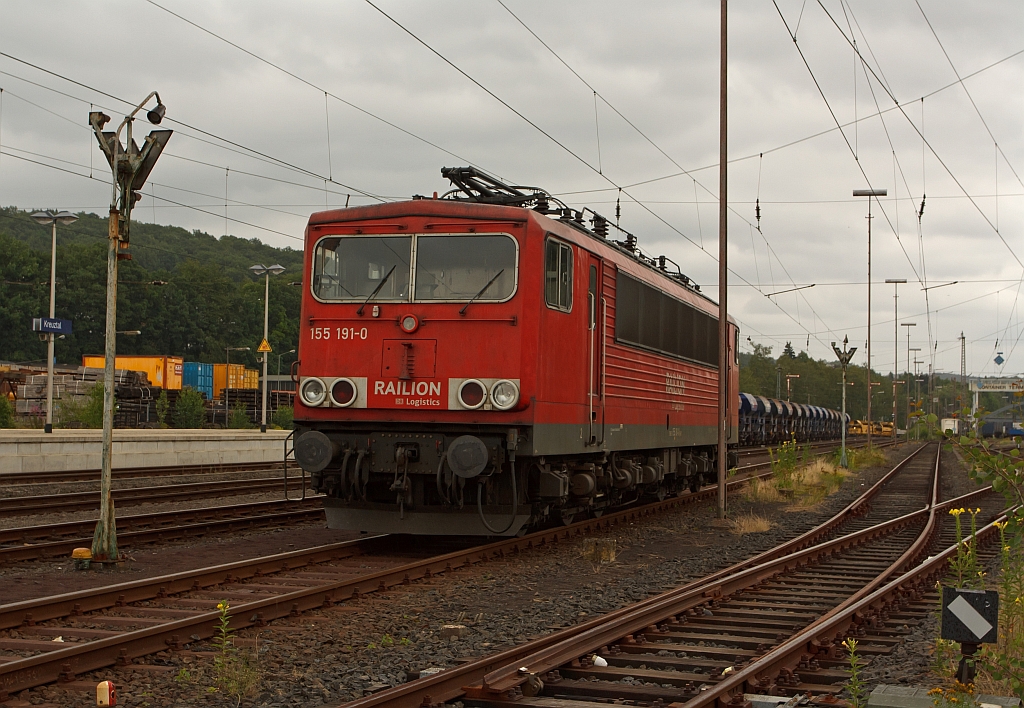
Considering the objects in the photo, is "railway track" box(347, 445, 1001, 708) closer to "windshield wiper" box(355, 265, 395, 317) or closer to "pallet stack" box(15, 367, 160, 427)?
"windshield wiper" box(355, 265, 395, 317)

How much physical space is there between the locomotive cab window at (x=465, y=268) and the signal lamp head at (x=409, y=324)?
0.83 feet

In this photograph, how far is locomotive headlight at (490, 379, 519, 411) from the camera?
1098 cm

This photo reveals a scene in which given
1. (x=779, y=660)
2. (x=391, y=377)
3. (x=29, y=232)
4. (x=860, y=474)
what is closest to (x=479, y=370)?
(x=391, y=377)

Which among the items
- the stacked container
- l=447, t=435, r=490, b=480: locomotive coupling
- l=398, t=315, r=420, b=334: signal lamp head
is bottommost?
l=447, t=435, r=490, b=480: locomotive coupling

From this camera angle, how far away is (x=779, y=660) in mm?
6625

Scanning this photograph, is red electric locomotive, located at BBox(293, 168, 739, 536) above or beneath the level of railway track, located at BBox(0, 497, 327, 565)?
above

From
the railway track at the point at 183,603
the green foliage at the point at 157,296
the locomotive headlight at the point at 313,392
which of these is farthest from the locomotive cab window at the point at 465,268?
the green foliage at the point at 157,296

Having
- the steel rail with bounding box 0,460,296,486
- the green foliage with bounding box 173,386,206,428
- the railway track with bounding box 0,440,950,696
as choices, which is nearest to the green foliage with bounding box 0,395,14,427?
the green foliage with bounding box 173,386,206,428

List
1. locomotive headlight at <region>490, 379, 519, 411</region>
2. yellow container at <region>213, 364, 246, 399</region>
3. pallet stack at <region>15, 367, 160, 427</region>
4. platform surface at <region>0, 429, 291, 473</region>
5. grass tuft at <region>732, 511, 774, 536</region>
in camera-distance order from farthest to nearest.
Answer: yellow container at <region>213, 364, 246, 399</region> → pallet stack at <region>15, 367, 160, 427</region> → platform surface at <region>0, 429, 291, 473</region> → grass tuft at <region>732, 511, 774, 536</region> → locomotive headlight at <region>490, 379, 519, 411</region>

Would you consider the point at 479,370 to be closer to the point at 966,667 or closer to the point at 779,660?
the point at 779,660

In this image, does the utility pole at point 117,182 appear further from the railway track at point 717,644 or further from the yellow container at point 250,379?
the yellow container at point 250,379

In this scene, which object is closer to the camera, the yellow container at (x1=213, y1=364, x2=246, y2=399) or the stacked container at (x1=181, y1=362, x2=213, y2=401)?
the stacked container at (x1=181, y1=362, x2=213, y2=401)

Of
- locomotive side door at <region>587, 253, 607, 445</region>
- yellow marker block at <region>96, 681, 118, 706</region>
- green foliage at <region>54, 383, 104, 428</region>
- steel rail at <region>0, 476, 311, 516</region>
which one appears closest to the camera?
yellow marker block at <region>96, 681, 118, 706</region>

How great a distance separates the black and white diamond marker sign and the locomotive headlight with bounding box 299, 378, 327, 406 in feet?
23.4
